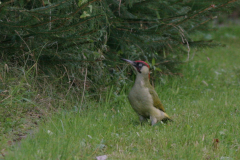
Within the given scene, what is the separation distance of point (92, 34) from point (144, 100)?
115cm

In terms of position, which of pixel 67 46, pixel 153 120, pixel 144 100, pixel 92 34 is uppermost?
pixel 92 34

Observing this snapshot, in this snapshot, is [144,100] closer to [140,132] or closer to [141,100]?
[141,100]

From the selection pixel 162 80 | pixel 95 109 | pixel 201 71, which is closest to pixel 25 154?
pixel 95 109

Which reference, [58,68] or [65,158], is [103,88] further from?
[65,158]

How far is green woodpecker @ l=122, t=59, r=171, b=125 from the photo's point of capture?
15.6 feet

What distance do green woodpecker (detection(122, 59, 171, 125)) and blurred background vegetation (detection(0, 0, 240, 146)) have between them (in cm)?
65

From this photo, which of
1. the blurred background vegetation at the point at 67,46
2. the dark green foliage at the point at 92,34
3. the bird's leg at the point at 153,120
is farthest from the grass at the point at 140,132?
the dark green foliage at the point at 92,34

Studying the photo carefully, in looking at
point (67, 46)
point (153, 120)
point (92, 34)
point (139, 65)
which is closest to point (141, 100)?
point (153, 120)

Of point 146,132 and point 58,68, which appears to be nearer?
point 146,132

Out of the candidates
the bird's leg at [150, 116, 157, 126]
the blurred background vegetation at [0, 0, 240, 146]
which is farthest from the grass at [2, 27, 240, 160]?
the blurred background vegetation at [0, 0, 240, 146]

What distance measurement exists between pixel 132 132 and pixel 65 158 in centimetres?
120

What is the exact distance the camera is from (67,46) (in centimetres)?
512

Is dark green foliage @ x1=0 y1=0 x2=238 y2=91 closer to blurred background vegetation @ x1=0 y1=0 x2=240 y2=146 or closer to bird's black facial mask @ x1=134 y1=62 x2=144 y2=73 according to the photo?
blurred background vegetation @ x1=0 y1=0 x2=240 y2=146

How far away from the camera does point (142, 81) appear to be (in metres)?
4.92
